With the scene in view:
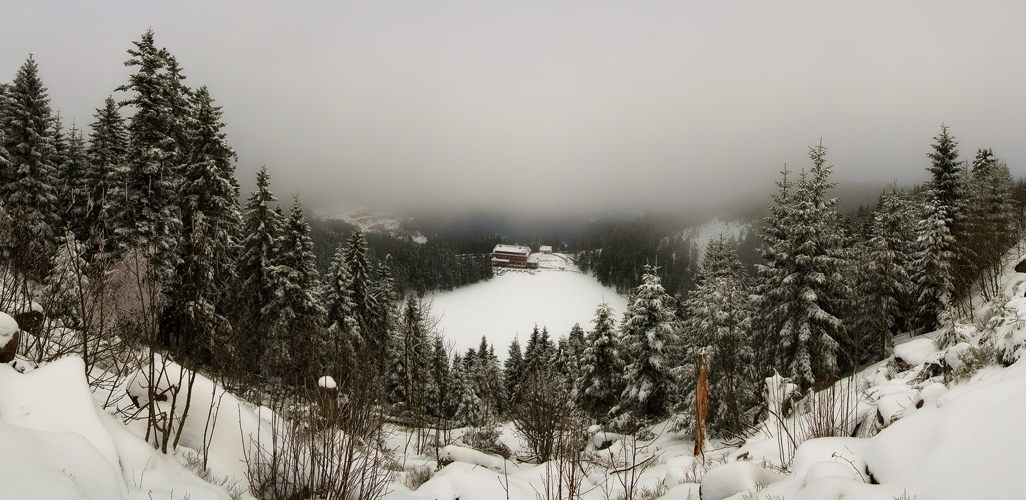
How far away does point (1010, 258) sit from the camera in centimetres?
2230

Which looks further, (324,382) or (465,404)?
(465,404)

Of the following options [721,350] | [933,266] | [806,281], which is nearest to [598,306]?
[721,350]

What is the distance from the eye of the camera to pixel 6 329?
4445 mm

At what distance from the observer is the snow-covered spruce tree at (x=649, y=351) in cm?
2002

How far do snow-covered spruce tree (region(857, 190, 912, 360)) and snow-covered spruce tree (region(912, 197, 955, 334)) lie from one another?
868 millimetres

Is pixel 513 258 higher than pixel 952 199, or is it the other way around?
pixel 952 199

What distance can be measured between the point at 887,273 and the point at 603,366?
16.6 m

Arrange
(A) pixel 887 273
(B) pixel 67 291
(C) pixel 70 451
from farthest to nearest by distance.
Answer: (A) pixel 887 273, (B) pixel 67 291, (C) pixel 70 451

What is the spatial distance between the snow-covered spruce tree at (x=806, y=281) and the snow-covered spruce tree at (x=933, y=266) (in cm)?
634

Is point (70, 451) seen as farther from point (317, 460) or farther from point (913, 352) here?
point (913, 352)

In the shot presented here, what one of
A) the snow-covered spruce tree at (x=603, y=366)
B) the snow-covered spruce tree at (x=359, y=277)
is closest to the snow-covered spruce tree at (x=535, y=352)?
the snow-covered spruce tree at (x=603, y=366)

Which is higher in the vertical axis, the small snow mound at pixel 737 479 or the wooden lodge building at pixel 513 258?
the small snow mound at pixel 737 479

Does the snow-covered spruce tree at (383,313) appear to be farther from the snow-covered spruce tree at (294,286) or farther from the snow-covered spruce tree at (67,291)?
the snow-covered spruce tree at (67,291)

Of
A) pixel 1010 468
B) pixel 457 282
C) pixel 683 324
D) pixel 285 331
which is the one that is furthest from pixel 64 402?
pixel 457 282
